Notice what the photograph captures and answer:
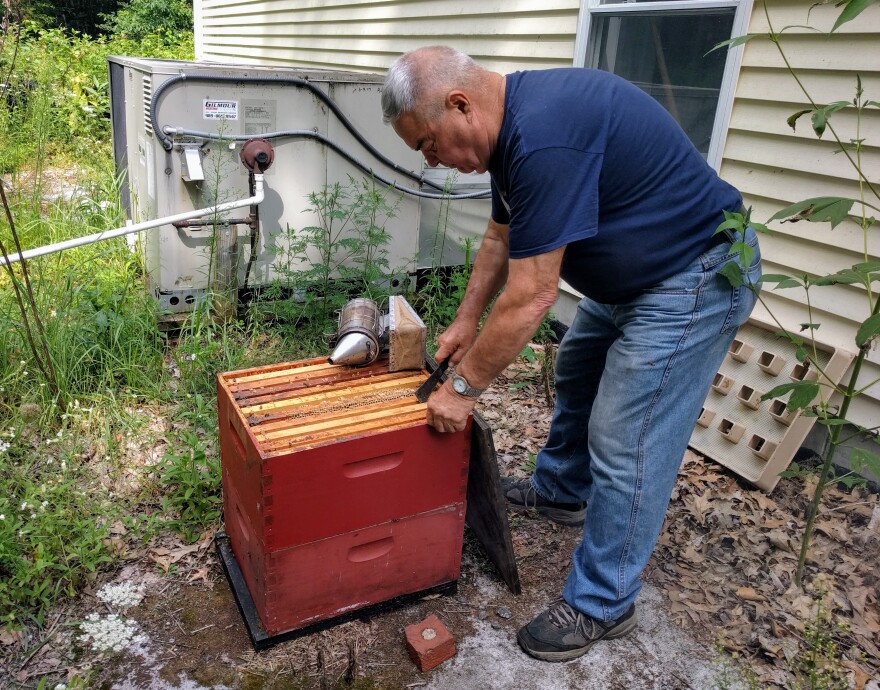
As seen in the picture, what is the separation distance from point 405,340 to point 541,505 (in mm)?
1108

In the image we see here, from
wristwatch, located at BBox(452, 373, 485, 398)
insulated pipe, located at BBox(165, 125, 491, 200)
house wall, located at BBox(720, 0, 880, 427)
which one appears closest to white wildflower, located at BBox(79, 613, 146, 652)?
wristwatch, located at BBox(452, 373, 485, 398)

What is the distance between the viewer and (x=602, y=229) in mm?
2047

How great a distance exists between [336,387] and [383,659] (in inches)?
36.8

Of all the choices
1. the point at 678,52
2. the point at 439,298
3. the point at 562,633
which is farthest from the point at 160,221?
the point at 678,52

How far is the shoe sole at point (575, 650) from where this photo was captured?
7.61 ft

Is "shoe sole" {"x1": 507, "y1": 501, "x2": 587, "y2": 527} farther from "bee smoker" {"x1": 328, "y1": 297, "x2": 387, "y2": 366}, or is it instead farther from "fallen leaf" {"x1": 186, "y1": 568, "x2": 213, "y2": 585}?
"fallen leaf" {"x1": 186, "y1": 568, "x2": 213, "y2": 585}

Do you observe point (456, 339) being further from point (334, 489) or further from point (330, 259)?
point (330, 259)

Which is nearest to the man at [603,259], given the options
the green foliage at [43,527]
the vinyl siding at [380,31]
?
the green foliage at [43,527]

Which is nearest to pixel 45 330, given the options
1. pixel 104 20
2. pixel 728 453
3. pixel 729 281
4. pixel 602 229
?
pixel 602 229

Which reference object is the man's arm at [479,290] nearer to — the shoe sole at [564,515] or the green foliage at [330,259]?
the shoe sole at [564,515]

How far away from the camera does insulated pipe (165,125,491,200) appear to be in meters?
3.80

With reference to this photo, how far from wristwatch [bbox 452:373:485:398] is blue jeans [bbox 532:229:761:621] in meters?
0.45

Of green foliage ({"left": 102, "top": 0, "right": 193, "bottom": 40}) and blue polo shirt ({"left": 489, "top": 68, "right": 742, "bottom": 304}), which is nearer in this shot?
blue polo shirt ({"left": 489, "top": 68, "right": 742, "bottom": 304})

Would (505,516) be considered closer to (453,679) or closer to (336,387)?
(453,679)
